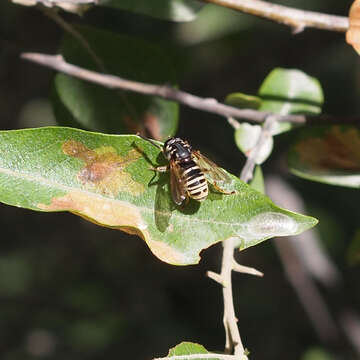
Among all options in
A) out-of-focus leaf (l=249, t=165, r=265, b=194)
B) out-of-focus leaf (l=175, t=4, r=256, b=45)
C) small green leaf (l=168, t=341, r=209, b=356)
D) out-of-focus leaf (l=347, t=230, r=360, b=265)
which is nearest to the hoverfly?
out-of-focus leaf (l=249, t=165, r=265, b=194)

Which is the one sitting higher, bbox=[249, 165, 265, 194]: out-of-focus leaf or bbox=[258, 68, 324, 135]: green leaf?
bbox=[258, 68, 324, 135]: green leaf

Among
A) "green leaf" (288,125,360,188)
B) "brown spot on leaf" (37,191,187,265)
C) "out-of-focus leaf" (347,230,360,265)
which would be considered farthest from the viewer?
"out-of-focus leaf" (347,230,360,265)

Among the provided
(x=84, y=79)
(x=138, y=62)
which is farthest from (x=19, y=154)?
(x=138, y=62)

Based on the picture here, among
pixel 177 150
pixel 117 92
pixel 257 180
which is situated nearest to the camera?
pixel 177 150

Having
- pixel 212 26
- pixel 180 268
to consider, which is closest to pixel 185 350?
pixel 212 26

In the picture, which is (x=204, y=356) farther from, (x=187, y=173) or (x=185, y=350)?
(x=187, y=173)

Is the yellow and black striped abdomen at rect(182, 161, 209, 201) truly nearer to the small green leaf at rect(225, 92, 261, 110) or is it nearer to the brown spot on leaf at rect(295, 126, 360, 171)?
the small green leaf at rect(225, 92, 261, 110)
